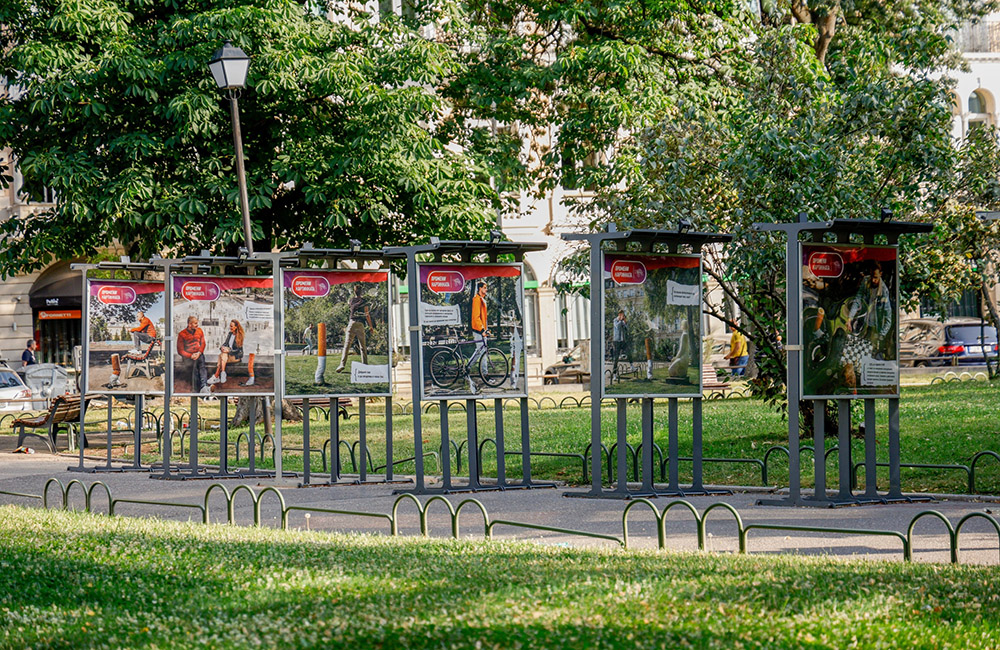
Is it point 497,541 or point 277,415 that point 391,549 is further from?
point 277,415

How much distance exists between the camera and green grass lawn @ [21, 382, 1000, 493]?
1372 centimetres

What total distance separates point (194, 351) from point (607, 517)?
6.95m

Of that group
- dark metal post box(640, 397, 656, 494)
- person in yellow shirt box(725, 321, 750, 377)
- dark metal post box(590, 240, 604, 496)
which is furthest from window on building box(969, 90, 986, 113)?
dark metal post box(590, 240, 604, 496)

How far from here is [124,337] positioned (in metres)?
16.9

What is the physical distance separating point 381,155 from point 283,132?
195 cm

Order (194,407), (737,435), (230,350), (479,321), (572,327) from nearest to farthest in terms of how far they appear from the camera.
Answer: (479,321) → (230,350) → (194,407) → (737,435) → (572,327)

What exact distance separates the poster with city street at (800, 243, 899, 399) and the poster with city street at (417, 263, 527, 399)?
10.5 feet

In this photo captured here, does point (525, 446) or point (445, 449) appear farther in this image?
point (525, 446)

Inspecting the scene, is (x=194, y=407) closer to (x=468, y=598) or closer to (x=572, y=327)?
(x=468, y=598)

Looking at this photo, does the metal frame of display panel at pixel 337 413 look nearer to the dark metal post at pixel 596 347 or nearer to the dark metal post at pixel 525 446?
the dark metal post at pixel 525 446

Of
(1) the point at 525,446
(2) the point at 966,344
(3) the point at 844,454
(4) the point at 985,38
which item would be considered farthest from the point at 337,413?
(4) the point at 985,38

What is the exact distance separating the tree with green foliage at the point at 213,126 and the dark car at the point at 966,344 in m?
22.5

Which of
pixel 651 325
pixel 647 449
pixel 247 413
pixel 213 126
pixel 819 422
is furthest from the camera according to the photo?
pixel 247 413

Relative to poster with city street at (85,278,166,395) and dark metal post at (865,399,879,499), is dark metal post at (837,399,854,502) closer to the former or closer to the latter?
dark metal post at (865,399,879,499)
